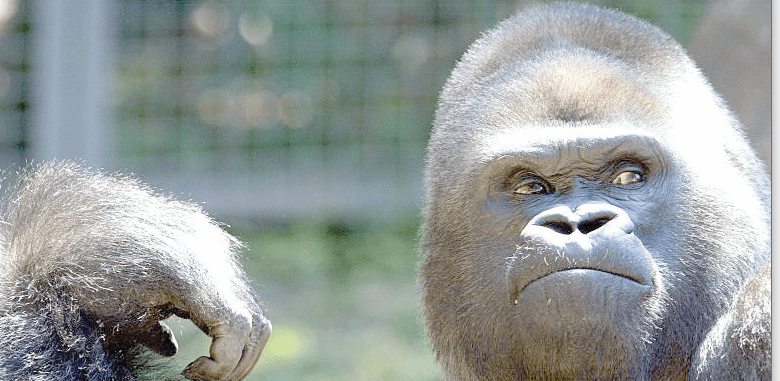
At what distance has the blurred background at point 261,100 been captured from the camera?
730cm

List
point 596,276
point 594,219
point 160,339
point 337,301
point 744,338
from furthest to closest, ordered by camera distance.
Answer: point 337,301 < point 160,339 < point 594,219 < point 596,276 < point 744,338

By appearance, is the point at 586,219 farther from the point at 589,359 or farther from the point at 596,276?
the point at 589,359

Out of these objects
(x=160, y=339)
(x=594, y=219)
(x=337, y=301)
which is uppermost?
(x=594, y=219)

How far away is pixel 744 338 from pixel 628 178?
57cm

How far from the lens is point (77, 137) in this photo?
23.6 feet

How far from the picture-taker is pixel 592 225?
2814 millimetres

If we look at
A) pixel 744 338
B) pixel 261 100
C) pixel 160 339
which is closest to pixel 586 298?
pixel 744 338

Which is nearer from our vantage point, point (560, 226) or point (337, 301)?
point (560, 226)

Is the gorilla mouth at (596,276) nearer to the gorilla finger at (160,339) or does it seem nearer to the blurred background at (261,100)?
the gorilla finger at (160,339)

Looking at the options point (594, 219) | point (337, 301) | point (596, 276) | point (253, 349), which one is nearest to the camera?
point (596, 276)

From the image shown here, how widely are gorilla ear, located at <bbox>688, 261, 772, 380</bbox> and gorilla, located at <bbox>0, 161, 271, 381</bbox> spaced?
1040 mm

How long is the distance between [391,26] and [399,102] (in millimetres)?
460

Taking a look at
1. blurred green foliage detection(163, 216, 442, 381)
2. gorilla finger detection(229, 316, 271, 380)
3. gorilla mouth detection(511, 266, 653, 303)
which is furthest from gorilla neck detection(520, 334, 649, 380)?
blurred green foliage detection(163, 216, 442, 381)

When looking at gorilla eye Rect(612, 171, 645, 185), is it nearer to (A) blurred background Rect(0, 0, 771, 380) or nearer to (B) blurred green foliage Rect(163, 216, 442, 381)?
(B) blurred green foliage Rect(163, 216, 442, 381)
